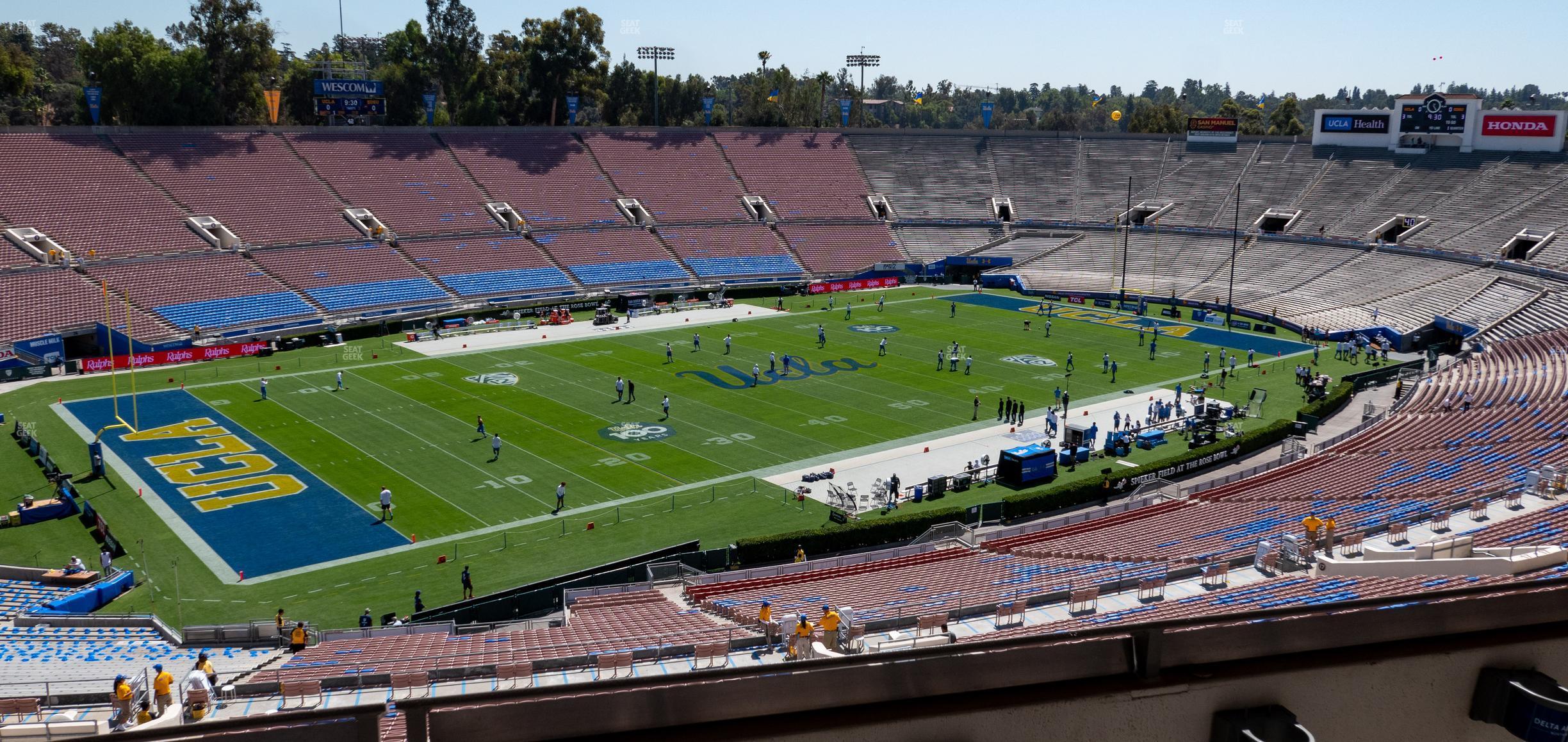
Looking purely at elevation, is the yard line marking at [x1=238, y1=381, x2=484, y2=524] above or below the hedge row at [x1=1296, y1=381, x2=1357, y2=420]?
below

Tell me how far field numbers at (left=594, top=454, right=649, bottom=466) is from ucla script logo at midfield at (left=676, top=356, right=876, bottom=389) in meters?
9.88

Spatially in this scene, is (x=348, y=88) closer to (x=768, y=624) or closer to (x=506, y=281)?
(x=506, y=281)

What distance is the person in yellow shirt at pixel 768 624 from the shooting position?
1756cm

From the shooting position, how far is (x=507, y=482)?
3516 cm

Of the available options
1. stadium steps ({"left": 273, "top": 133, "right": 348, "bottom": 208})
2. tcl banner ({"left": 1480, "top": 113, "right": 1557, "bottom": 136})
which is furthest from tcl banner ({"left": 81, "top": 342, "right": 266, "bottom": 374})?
tcl banner ({"left": 1480, "top": 113, "right": 1557, "bottom": 136})

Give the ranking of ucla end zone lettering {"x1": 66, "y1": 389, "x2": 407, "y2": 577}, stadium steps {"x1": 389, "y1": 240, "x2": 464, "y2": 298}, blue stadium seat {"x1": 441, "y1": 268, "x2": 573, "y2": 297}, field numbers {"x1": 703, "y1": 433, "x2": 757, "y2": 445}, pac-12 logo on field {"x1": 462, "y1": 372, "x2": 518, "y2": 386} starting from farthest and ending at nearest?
blue stadium seat {"x1": 441, "y1": 268, "x2": 573, "y2": 297}
stadium steps {"x1": 389, "y1": 240, "x2": 464, "y2": 298}
pac-12 logo on field {"x1": 462, "y1": 372, "x2": 518, "y2": 386}
field numbers {"x1": 703, "y1": 433, "x2": 757, "y2": 445}
ucla end zone lettering {"x1": 66, "y1": 389, "x2": 407, "y2": 577}

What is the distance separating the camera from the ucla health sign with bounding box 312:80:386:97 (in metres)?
76.2

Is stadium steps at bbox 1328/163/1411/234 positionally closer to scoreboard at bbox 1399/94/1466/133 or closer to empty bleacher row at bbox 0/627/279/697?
scoreboard at bbox 1399/94/1466/133

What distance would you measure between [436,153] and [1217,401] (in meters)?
56.5

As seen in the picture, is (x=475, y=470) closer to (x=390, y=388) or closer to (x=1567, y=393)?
(x=390, y=388)

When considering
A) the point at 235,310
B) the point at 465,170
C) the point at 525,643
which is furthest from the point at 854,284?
the point at 525,643

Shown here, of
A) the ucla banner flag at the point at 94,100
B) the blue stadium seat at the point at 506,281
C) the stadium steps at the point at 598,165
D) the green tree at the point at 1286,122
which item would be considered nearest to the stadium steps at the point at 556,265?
the blue stadium seat at the point at 506,281

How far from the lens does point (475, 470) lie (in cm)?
3625

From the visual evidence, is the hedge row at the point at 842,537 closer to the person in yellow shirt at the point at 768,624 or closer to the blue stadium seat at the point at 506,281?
the person in yellow shirt at the point at 768,624
